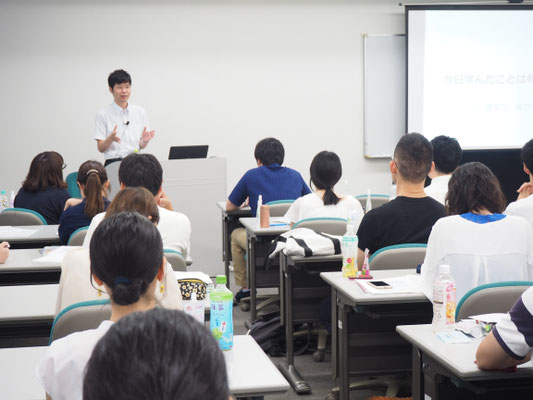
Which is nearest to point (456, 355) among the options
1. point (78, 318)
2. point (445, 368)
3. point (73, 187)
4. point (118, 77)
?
point (445, 368)

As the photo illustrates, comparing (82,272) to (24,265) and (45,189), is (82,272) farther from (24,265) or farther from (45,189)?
(45,189)

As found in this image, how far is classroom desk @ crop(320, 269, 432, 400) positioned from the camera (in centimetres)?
308

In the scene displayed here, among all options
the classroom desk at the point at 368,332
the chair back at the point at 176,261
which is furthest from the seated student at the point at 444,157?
A: the chair back at the point at 176,261

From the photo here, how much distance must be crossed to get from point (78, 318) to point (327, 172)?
9.24 ft

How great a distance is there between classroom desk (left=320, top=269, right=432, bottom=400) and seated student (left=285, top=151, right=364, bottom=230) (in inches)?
55.3

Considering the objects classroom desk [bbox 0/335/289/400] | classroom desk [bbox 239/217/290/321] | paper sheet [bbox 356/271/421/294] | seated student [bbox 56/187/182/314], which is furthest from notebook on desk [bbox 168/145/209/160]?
classroom desk [bbox 0/335/289/400]

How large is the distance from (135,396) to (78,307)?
1590mm

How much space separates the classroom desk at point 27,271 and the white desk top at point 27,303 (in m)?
0.45

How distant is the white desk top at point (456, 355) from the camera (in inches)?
81.0

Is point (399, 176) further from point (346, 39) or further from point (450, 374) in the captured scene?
point (346, 39)

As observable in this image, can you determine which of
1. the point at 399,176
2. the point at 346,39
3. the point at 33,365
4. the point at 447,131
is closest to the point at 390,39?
the point at 346,39

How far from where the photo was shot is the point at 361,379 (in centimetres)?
393

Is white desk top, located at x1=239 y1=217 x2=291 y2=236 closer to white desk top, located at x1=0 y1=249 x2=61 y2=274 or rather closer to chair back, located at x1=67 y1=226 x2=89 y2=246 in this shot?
chair back, located at x1=67 y1=226 x2=89 y2=246

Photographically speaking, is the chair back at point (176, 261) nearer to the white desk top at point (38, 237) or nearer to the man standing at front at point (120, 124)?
the white desk top at point (38, 237)
